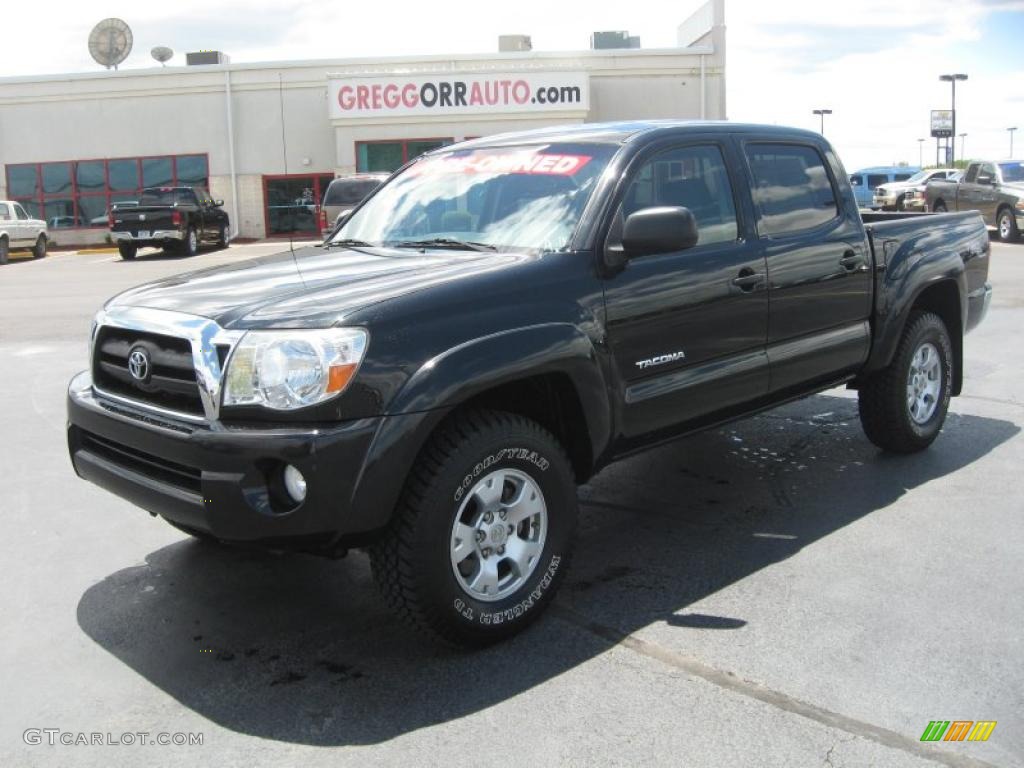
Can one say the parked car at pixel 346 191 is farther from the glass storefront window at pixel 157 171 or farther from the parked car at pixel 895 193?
the parked car at pixel 895 193

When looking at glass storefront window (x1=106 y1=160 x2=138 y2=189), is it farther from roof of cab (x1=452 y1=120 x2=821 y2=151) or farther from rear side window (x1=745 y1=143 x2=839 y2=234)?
rear side window (x1=745 y1=143 x2=839 y2=234)

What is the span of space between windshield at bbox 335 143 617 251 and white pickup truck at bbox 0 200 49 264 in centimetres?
2551

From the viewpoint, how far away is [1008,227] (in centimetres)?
2358

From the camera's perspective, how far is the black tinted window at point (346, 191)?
21.0 metres

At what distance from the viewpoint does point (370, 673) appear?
358 cm

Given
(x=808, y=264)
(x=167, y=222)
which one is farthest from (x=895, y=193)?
(x=808, y=264)

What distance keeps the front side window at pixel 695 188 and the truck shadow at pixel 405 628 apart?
143 centimetres

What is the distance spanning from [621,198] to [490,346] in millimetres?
1062

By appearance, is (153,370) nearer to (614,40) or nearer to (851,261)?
(851,261)

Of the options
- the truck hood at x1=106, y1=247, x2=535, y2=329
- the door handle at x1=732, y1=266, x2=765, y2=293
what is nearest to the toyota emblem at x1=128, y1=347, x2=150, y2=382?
the truck hood at x1=106, y1=247, x2=535, y2=329

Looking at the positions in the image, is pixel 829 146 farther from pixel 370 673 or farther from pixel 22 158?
pixel 22 158

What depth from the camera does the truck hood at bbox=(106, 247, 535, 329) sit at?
350 cm

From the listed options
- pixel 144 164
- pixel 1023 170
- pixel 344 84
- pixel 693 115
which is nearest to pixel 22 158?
pixel 144 164

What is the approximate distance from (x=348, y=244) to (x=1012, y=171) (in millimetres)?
23154
